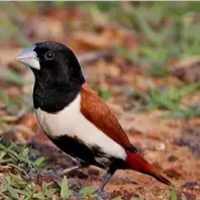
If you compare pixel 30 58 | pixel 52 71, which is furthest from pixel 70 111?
pixel 30 58

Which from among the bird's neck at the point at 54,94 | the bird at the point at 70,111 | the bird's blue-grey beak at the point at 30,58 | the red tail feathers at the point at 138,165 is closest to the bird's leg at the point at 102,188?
the bird at the point at 70,111

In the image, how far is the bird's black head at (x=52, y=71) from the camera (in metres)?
5.32

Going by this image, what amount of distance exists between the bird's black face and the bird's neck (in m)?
0.02

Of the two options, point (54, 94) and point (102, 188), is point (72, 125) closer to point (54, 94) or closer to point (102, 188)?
point (54, 94)

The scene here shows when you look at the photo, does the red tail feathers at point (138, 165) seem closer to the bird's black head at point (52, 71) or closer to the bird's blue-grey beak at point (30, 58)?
the bird's black head at point (52, 71)

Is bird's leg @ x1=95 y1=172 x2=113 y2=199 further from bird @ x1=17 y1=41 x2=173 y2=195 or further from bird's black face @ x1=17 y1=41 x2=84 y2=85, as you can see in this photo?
bird's black face @ x1=17 y1=41 x2=84 y2=85

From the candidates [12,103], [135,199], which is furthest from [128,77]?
[135,199]

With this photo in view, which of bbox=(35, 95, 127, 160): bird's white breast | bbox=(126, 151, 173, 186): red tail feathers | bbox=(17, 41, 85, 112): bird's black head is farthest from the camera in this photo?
bbox=(126, 151, 173, 186): red tail feathers

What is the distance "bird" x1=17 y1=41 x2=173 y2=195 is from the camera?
5.25 meters

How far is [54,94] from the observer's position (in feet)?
17.4

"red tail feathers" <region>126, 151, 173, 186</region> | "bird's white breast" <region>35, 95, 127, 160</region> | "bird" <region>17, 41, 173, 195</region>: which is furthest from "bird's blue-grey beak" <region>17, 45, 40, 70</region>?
"red tail feathers" <region>126, 151, 173, 186</region>

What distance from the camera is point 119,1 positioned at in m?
11.3

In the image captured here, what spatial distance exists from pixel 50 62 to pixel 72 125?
43cm

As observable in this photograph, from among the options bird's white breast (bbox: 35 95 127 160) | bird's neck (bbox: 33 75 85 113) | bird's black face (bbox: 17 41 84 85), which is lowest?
bird's white breast (bbox: 35 95 127 160)
